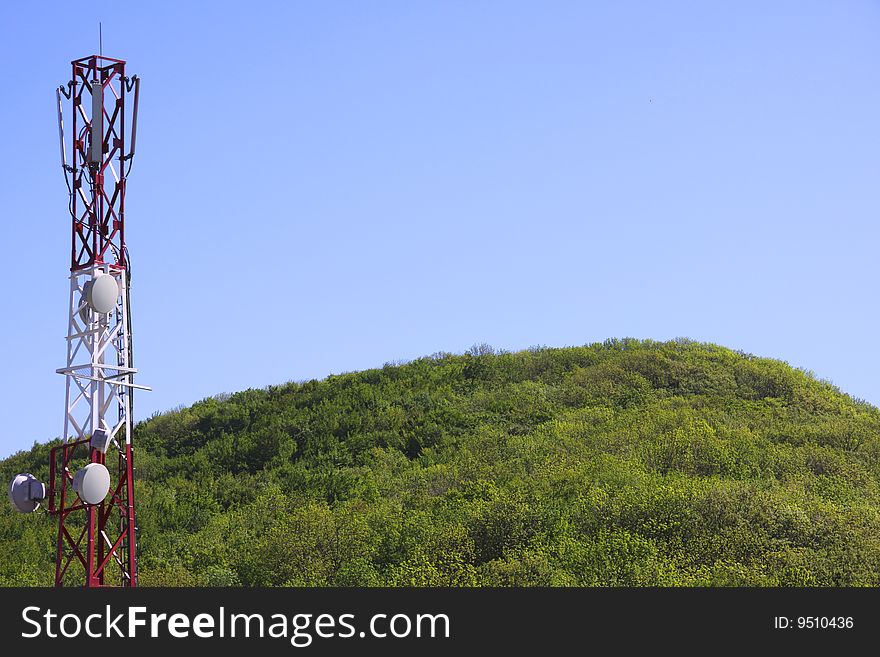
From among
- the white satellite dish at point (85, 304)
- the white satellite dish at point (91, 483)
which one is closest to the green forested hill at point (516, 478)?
the white satellite dish at point (91, 483)

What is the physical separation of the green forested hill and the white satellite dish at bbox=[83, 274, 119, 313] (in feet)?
35.2

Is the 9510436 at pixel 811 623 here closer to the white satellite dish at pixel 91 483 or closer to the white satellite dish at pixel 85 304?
the white satellite dish at pixel 91 483

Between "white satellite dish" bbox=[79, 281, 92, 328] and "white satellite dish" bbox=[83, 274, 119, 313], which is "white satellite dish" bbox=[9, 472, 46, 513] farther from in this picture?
"white satellite dish" bbox=[83, 274, 119, 313]

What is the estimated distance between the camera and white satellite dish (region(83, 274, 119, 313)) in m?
20.2

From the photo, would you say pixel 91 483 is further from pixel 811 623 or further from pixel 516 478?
pixel 516 478

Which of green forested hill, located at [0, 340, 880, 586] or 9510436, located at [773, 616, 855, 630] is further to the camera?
green forested hill, located at [0, 340, 880, 586]

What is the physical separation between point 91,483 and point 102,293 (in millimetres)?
3337

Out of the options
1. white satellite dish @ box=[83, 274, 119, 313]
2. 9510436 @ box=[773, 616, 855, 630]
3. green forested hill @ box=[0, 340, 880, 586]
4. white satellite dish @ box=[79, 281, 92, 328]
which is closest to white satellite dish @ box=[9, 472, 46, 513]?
white satellite dish @ box=[79, 281, 92, 328]

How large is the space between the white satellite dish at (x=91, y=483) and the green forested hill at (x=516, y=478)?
9780 mm

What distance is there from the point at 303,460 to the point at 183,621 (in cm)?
2823

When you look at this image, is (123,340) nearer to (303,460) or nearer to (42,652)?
(42,652)

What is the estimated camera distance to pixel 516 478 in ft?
114

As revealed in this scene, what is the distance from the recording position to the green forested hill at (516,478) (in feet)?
92.6

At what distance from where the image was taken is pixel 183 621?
15.1 m
